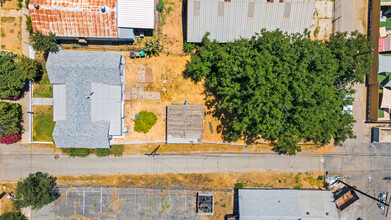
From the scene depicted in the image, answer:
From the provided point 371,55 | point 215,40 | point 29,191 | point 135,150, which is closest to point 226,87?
point 215,40

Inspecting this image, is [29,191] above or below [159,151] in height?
below

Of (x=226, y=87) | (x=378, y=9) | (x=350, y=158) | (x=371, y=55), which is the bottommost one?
(x=350, y=158)

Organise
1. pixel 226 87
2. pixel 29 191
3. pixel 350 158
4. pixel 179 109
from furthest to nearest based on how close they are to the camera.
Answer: pixel 350 158 → pixel 179 109 → pixel 29 191 → pixel 226 87

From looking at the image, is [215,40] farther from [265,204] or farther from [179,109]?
[265,204]

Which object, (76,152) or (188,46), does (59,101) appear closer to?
(76,152)

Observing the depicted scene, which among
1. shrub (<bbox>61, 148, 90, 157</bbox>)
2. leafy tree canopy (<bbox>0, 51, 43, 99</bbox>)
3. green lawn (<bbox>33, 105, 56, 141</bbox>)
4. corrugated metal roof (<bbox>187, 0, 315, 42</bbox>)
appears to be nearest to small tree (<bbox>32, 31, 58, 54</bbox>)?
leafy tree canopy (<bbox>0, 51, 43, 99</bbox>)

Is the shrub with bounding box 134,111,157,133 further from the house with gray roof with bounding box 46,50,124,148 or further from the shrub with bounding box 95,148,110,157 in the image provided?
the shrub with bounding box 95,148,110,157
